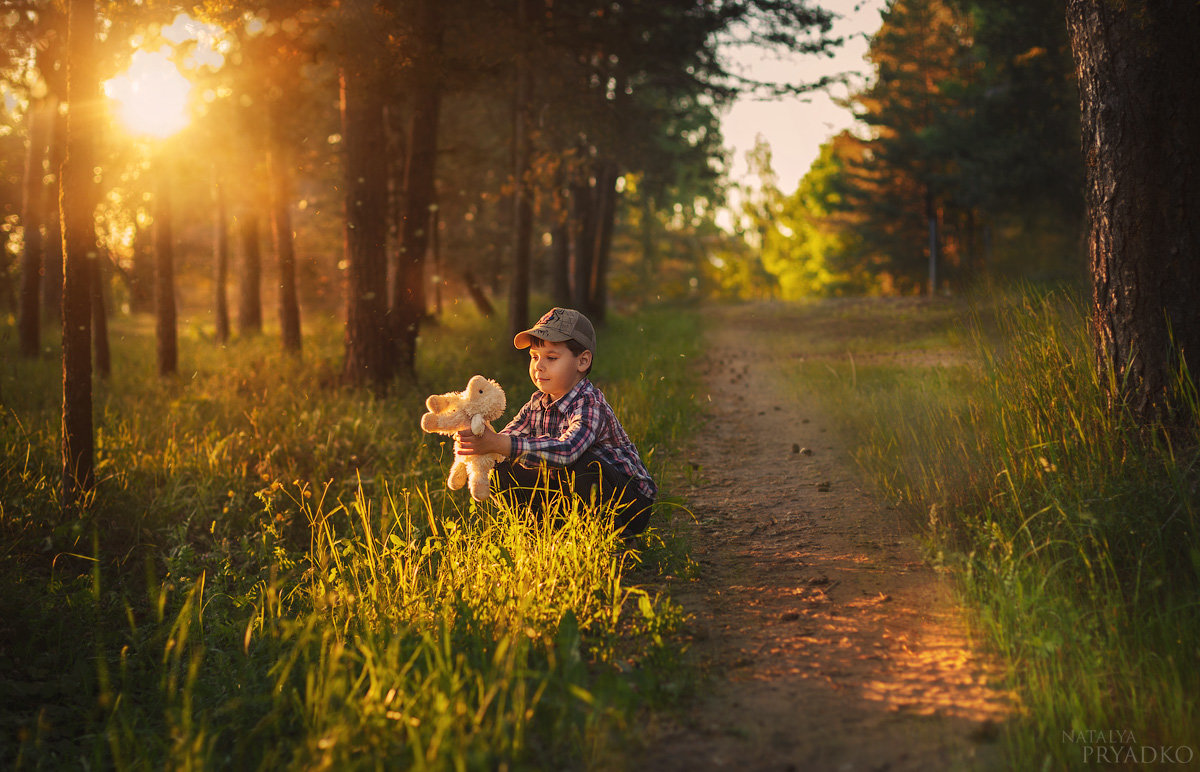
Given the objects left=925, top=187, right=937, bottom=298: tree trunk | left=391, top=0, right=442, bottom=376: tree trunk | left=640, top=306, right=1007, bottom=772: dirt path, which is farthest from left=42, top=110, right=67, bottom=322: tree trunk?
left=925, top=187, right=937, bottom=298: tree trunk

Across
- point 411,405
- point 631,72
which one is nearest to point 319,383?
point 411,405

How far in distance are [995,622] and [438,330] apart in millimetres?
18619

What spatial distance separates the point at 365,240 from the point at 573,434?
7.62m

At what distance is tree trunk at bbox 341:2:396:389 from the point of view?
37.0ft

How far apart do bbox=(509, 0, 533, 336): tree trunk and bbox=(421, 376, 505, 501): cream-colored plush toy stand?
1021 cm

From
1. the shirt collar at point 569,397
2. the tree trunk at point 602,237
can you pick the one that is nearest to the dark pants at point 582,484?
the shirt collar at point 569,397

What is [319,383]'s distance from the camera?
1188 cm

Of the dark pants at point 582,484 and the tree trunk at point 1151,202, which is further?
the dark pants at point 582,484

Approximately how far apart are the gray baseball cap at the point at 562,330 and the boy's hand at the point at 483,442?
596 millimetres

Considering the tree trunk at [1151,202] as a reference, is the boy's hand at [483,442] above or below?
below

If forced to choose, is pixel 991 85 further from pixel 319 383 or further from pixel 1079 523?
pixel 1079 523

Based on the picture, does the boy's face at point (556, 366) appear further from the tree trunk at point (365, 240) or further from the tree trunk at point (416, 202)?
the tree trunk at point (416, 202)

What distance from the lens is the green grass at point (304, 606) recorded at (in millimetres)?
2861

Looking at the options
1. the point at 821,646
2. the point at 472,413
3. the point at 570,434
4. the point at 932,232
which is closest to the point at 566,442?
the point at 570,434
